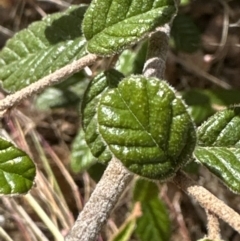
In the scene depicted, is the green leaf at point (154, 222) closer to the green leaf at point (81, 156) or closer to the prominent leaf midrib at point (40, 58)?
the green leaf at point (81, 156)

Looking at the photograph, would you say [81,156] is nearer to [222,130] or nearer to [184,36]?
[184,36]

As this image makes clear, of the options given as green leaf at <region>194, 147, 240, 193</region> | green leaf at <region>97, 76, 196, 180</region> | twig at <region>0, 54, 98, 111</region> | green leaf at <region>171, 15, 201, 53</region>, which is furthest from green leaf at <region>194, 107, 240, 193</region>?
green leaf at <region>171, 15, 201, 53</region>

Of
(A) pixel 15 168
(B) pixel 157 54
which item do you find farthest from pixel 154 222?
(A) pixel 15 168

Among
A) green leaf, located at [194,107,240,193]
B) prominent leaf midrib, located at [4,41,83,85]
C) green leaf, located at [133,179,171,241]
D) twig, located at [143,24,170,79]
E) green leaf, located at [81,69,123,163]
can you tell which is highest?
prominent leaf midrib, located at [4,41,83,85]

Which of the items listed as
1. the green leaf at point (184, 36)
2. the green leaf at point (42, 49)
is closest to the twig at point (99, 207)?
the green leaf at point (42, 49)

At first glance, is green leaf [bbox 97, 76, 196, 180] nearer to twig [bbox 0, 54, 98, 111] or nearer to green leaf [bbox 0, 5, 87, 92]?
twig [bbox 0, 54, 98, 111]

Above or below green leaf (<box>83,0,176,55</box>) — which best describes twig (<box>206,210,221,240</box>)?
below
